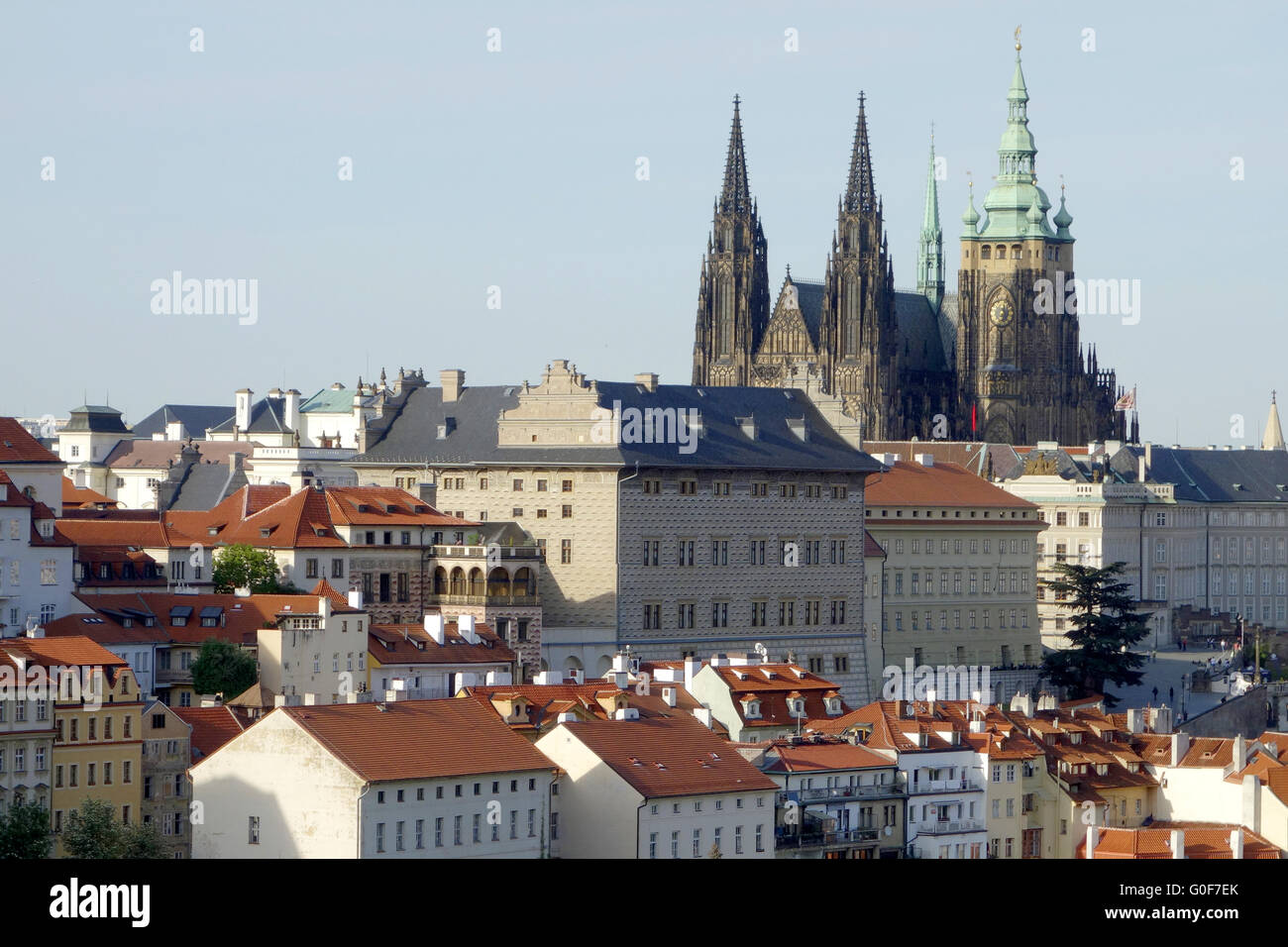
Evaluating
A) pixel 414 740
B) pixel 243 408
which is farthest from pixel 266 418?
pixel 414 740

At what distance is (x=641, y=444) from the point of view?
329 ft

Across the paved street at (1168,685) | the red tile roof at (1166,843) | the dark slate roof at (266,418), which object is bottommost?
the red tile roof at (1166,843)

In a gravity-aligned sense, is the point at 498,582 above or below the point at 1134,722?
above

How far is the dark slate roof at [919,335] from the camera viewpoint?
186625 mm

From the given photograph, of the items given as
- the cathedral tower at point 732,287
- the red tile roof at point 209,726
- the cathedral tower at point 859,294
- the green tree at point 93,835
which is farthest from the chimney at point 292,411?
the green tree at point 93,835

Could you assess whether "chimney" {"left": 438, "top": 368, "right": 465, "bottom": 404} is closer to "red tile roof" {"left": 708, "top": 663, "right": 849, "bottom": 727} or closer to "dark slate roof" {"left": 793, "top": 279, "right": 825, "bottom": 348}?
"red tile roof" {"left": 708, "top": 663, "right": 849, "bottom": 727}

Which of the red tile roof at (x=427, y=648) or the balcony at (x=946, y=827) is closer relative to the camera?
the balcony at (x=946, y=827)

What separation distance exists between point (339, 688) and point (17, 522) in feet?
40.8

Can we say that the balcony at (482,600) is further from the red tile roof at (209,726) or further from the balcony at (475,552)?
the red tile roof at (209,726)

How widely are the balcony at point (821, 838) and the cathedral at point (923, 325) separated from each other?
9891cm

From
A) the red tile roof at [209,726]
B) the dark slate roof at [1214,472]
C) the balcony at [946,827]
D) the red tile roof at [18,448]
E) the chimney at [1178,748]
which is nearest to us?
the red tile roof at [209,726]

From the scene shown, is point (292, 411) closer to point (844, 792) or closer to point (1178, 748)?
point (1178, 748)

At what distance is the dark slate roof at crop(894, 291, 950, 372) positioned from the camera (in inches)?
7347

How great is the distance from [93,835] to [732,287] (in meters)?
121
